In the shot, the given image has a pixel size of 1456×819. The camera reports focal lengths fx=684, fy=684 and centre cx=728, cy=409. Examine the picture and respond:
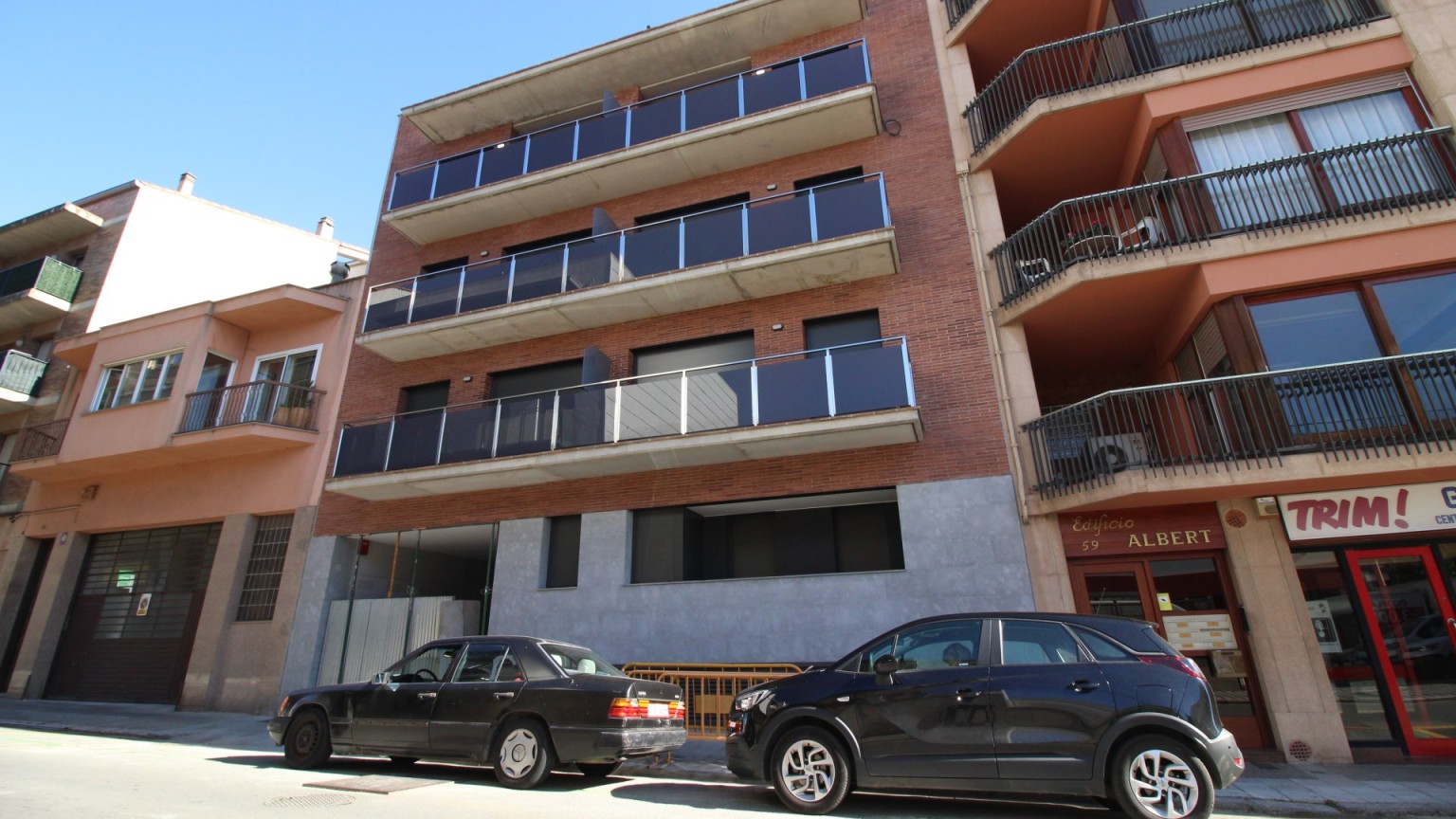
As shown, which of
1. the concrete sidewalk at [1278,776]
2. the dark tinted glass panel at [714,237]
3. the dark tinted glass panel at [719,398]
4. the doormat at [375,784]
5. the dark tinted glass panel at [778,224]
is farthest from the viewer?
the dark tinted glass panel at [714,237]

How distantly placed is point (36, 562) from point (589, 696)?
2017cm

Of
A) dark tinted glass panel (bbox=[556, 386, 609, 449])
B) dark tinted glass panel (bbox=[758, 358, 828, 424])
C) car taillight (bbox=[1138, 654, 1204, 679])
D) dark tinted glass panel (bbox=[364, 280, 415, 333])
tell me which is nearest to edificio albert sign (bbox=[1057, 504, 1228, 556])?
dark tinted glass panel (bbox=[758, 358, 828, 424])

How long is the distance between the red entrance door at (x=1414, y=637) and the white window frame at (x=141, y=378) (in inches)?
899

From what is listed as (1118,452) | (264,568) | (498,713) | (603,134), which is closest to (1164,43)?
(1118,452)

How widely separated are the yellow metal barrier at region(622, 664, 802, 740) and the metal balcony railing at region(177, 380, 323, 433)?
35.1 feet

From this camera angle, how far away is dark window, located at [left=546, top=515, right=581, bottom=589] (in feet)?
42.1

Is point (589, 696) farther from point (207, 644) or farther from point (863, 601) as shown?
point (207, 644)

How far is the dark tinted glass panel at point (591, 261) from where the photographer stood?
44.4ft

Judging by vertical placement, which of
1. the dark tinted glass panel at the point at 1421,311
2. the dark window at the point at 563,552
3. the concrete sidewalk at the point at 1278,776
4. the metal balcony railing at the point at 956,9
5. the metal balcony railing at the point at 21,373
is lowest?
the concrete sidewalk at the point at 1278,776

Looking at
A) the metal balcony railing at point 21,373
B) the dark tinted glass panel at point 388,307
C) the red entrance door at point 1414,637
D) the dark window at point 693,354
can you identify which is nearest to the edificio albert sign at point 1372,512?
the red entrance door at point 1414,637

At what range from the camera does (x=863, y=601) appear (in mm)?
10547

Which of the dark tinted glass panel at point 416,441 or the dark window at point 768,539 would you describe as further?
the dark tinted glass panel at point 416,441

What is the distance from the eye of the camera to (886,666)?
19.5ft

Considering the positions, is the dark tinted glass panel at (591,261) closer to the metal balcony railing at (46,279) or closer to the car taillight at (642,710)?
the car taillight at (642,710)
